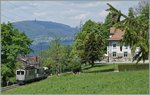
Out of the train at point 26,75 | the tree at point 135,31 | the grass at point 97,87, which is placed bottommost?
the train at point 26,75

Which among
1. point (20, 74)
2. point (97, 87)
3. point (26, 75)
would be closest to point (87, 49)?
point (26, 75)

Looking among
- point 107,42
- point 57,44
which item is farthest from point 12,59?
point 107,42

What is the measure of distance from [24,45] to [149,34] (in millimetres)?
39430

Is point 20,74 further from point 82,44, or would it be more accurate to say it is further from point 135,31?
point 135,31

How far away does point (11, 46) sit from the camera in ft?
170

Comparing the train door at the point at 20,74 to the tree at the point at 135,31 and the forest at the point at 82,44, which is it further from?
the tree at the point at 135,31

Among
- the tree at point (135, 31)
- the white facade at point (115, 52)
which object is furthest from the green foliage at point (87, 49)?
the tree at point (135, 31)

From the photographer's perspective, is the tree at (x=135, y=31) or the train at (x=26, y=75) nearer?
the tree at (x=135, y=31)

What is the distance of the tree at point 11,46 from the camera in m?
50.7

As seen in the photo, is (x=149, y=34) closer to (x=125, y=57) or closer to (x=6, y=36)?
(x=6, y=36)

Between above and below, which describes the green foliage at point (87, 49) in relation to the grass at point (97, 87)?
above

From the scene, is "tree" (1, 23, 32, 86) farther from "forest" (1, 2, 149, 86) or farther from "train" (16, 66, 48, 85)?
"train" (16, 66, 48, 85)

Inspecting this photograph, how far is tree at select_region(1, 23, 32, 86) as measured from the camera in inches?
1994

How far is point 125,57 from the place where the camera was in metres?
82.8
